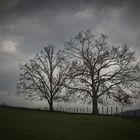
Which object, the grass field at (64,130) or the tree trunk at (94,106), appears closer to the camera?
the grass field at (64,130)

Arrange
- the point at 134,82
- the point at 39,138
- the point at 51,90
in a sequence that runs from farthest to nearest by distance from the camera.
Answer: the point at 51,90, the point at 134,82, the point at 39,138

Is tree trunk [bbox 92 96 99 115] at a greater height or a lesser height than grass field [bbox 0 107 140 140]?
greater

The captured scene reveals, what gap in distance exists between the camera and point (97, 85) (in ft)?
Result: 127

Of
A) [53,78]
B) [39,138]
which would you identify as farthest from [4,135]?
[53,78]

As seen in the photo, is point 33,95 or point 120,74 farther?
point 33,95

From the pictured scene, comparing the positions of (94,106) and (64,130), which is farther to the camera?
(94,106)

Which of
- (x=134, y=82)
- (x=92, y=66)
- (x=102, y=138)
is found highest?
(x=92, y=66)

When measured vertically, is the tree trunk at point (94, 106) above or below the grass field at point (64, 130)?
above

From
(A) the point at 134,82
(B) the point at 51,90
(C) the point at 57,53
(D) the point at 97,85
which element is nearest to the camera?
(A) the point at 134,82

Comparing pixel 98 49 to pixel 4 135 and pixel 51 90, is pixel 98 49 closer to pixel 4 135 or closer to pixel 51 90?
pixel 51 90

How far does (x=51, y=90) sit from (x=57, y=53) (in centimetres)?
996

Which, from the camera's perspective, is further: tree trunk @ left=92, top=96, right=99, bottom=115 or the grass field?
tree trunk @ left=92, top=96, right=99, bottom=115

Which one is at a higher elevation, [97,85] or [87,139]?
[97,85]

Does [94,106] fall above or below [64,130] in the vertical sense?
above
